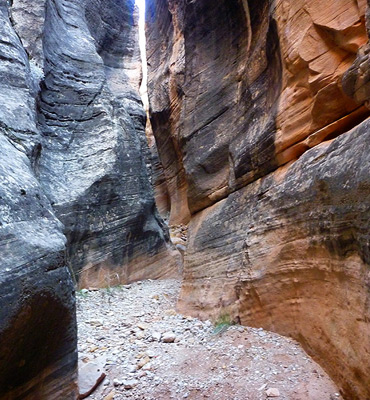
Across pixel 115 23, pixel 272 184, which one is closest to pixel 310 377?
pixel 272 184

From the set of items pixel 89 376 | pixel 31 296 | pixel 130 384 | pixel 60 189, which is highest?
pixel 60 189

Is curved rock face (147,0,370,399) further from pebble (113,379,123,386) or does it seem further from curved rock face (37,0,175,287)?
curved rock face (37,0,175,287)

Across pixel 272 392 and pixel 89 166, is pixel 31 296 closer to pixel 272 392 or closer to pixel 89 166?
pixel 272 392

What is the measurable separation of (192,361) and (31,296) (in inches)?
82.7

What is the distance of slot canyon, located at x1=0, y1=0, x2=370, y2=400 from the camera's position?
3.08 m

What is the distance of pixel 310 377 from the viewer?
3352 millimetres

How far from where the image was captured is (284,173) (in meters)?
4.70

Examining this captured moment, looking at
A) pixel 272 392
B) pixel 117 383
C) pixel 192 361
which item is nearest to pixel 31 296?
pixel 117 383

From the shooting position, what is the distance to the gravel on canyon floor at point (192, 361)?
3.34m

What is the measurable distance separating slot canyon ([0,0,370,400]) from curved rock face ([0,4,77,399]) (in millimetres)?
15

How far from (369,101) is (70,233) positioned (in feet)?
20.9

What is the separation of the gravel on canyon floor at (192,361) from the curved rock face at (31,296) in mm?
712

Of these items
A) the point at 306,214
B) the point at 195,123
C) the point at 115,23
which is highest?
the point at 115,23

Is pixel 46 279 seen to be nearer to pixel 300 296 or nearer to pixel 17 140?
pixel 17 140
